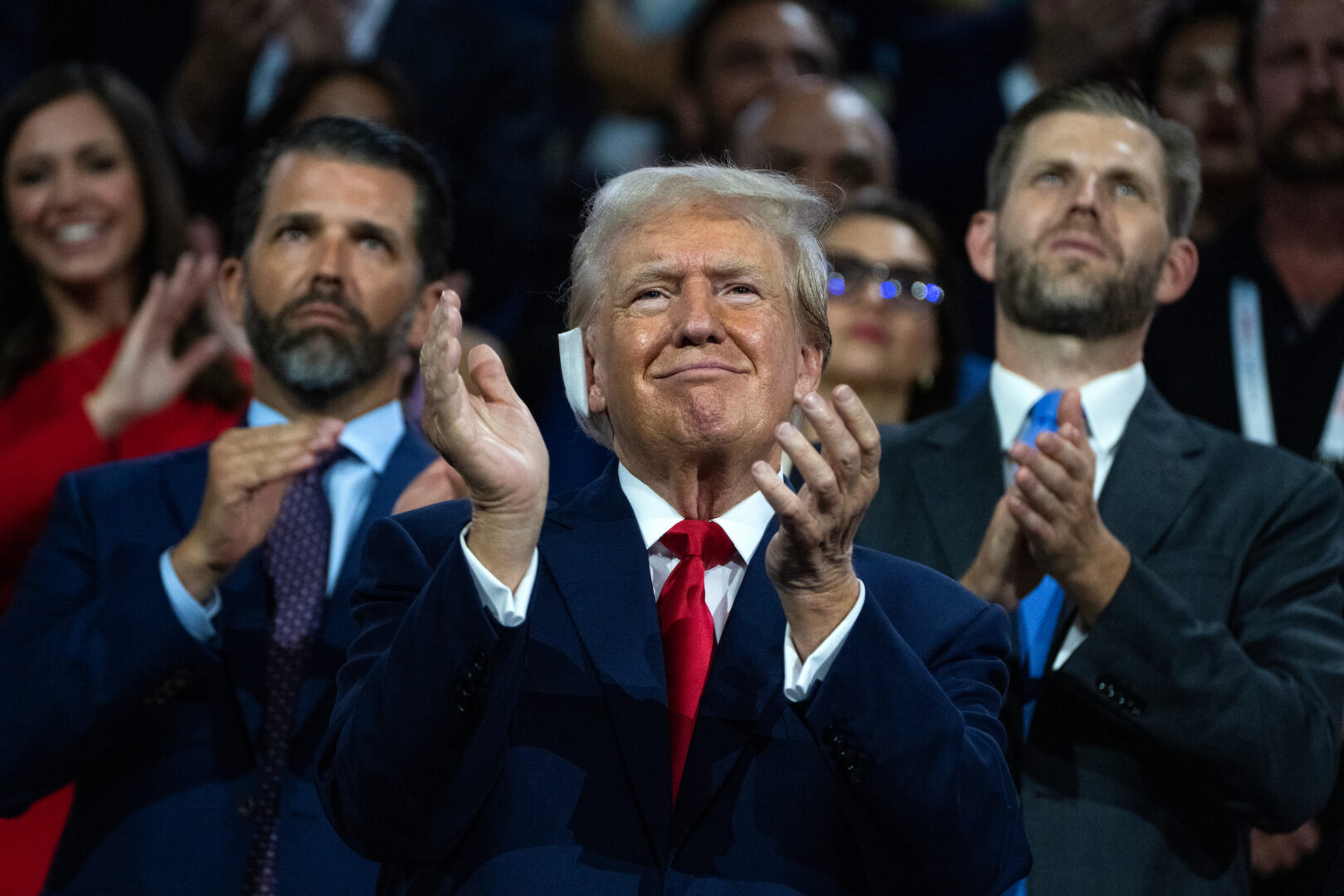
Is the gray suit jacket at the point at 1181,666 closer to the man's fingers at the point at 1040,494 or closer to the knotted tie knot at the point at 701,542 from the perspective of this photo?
the man's fingers at the point at 1040,494

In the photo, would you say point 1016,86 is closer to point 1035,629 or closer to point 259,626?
point 1035,629

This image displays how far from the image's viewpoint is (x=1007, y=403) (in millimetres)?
2879

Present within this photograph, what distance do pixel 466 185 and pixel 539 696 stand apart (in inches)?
117

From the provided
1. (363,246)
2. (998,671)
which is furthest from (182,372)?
(998,671)

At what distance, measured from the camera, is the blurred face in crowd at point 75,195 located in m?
3.88

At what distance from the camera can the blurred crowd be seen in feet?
11.7

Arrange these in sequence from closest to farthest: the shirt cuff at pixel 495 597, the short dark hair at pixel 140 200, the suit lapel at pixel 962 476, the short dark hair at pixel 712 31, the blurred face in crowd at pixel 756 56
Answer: the shirt cuff at pixel 495 597 < the suit lapel at pixel 962 476 < the short dark hair at pixel 140 200 < the blurred face in crowd at pixel 756 56 < the short dark hair at pixel 712 31

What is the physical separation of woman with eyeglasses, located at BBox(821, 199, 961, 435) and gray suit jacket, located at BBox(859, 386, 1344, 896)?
1093mm

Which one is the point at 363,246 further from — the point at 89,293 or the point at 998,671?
the point at 998,671

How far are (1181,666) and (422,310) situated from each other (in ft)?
5.06

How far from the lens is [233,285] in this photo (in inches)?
126

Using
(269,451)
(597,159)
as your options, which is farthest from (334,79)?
(269,451)

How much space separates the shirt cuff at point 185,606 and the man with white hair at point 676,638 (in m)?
0.57

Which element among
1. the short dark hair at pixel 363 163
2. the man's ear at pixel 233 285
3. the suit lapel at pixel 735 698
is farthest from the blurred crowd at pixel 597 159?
the suit lapel at pixel 735 698
